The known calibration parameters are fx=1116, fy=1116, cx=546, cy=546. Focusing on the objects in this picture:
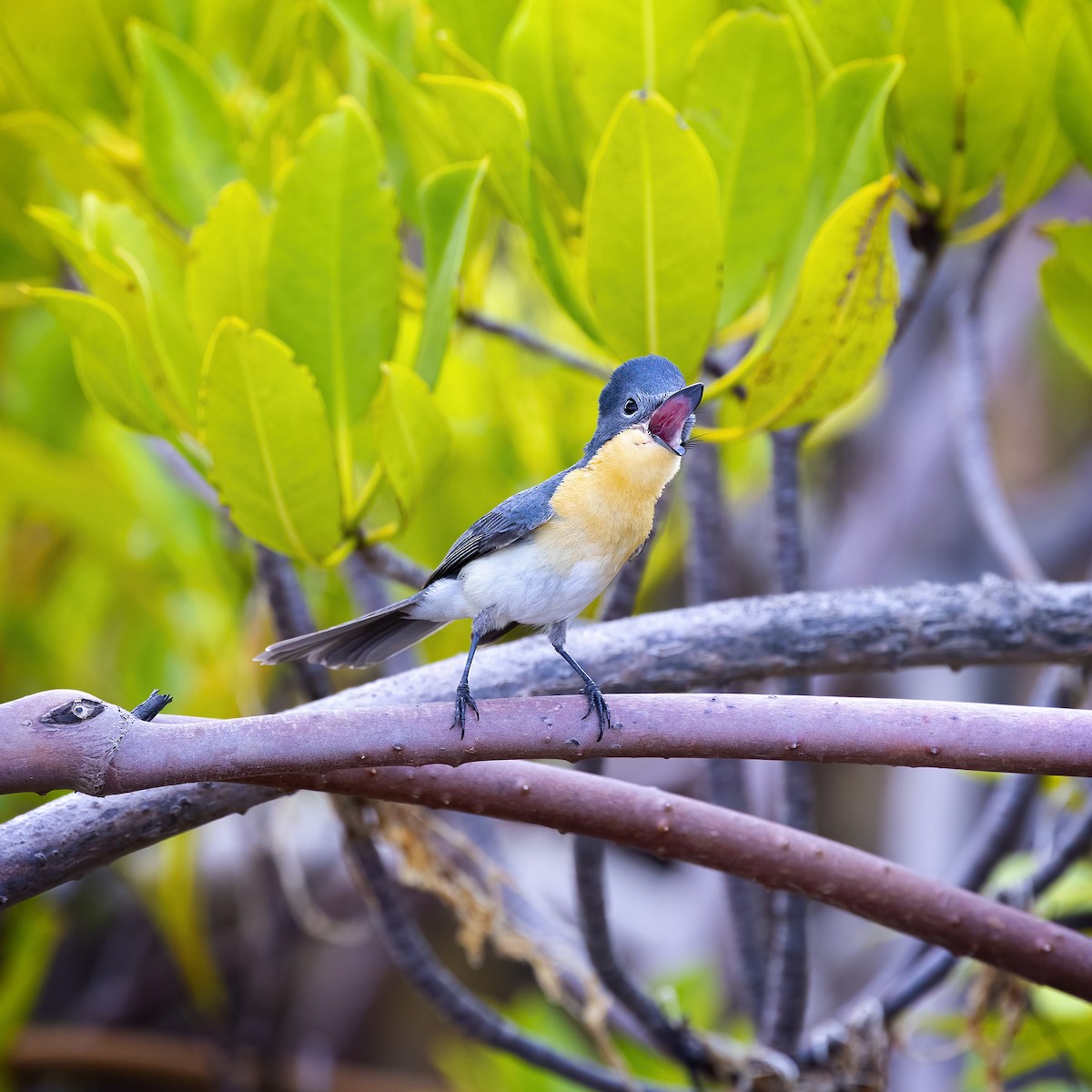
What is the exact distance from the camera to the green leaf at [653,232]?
0.84 metres

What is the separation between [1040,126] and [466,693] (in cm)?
77

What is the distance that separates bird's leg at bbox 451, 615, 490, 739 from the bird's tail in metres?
0.07

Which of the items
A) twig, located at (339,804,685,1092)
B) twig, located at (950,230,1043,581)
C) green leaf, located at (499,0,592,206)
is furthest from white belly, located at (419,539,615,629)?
twig, located at (950,230,1043,581)

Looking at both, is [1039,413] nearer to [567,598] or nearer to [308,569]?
[308,569]

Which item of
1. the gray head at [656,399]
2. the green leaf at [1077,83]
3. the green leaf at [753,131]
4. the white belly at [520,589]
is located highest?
the green leaf at [753,131]

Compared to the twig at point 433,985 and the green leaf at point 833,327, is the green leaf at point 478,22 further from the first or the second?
the twig at point 433,985

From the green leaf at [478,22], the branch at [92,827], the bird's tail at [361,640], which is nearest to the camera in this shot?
the branch at [92,827]

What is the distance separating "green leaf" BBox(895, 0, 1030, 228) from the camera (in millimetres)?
972

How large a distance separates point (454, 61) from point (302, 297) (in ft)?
1.12

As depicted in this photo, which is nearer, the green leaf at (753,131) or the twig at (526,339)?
the green leaf at (753,131)

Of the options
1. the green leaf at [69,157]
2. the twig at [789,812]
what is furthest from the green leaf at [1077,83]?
the green leaf at [69,157]

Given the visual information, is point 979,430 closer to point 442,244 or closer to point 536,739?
point 442,244

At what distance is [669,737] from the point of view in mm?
749

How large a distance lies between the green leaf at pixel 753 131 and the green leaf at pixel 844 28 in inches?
4.7
